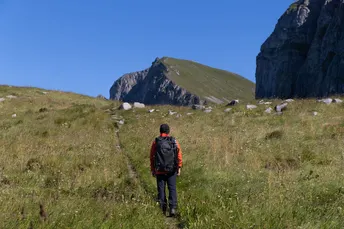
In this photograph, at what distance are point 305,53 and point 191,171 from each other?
14274 centimetres

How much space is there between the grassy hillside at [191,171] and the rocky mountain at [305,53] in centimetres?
9599

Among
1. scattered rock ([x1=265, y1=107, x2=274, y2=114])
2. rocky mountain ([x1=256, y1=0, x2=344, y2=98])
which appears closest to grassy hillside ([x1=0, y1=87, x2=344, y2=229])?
scattered rock ([x1=265, y1=107, x2=274, y2=114])

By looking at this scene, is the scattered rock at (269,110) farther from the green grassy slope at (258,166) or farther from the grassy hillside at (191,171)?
the grassy hillside at (191,171)

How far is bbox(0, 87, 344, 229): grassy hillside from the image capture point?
21.8 ft


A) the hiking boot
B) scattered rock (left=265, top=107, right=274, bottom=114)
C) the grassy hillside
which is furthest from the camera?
scattered rock (left=265, top=107, right=274, bottom=114)

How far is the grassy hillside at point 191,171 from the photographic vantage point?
665cm

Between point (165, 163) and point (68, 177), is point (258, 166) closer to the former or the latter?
point (165, 163)

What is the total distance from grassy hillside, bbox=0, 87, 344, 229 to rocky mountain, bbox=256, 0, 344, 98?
95987 mm

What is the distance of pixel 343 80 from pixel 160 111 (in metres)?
93.5

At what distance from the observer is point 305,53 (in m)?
143

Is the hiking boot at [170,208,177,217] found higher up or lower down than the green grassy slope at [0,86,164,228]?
lower down

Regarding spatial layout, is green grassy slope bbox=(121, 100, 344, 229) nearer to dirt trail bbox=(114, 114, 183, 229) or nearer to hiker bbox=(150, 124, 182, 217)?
dirt trail bbox=(114, 114, 183, 229)

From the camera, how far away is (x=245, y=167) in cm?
1165

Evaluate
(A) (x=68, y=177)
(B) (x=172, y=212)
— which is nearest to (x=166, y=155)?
(B) (x=172, y=212)
